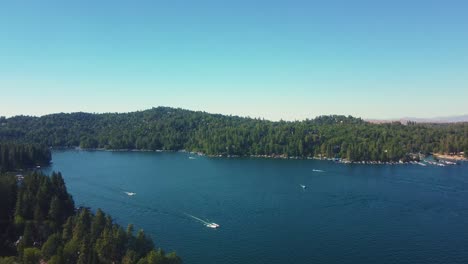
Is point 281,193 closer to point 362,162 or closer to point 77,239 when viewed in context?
point 77,239

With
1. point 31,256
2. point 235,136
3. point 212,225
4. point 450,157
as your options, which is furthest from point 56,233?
point 450,157

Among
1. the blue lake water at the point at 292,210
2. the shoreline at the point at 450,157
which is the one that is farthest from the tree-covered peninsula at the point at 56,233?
the shoreline at the point at 450,157

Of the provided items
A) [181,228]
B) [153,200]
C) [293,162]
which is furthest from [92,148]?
[181,228]

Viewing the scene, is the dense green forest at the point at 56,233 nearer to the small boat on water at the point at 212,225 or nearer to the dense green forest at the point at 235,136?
the small boat on water at the point at 212,225

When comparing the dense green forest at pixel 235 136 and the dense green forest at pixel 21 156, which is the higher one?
the dense green forest at pixel 235 136

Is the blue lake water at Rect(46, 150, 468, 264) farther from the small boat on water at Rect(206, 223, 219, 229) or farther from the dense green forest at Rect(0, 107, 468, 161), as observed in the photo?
the dense green forest at Rect(0, 107, 468, 161)

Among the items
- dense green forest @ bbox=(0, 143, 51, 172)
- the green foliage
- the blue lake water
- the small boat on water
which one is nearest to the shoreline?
the blue lake water

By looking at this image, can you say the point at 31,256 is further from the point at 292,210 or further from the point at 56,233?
the point at 292,210
